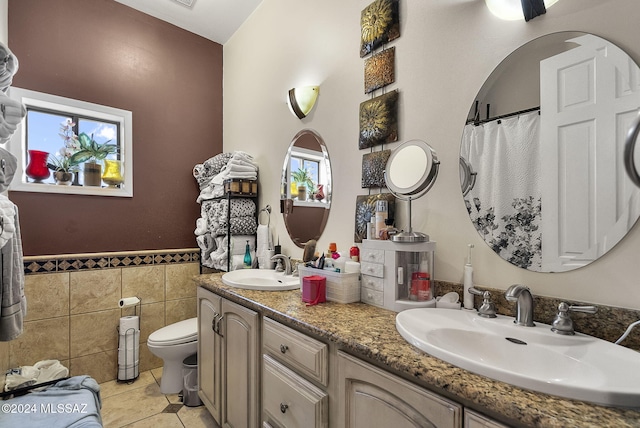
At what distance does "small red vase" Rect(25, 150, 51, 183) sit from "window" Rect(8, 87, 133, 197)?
27 millimetres

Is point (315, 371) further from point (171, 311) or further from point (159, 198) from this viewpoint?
point (159, 198)

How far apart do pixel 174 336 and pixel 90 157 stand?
158cm

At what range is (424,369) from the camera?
703 mm

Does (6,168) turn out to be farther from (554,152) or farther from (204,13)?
(204,13)

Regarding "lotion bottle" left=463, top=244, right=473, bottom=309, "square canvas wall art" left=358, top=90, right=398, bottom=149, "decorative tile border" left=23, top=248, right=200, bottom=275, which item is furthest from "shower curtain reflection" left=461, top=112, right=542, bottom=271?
"decorative tile border" left=23, top=248, right=200, bottom=275

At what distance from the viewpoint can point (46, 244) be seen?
221cm

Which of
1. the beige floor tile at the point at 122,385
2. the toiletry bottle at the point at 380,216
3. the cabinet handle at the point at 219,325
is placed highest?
the toiletry bottle at the point at 380,216

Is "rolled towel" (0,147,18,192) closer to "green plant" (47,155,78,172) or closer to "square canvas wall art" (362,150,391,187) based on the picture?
"square canvas wall art" (362,150,391,187)

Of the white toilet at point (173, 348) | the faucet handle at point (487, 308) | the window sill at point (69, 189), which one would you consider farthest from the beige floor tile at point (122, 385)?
the faucet handle at point (487, 308)

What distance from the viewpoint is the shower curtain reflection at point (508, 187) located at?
1.03 m

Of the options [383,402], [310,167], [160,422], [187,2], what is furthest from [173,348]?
[187,2]

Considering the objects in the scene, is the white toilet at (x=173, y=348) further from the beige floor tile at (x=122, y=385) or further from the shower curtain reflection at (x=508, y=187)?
the shower curtain reflection at (x=508, y=187)

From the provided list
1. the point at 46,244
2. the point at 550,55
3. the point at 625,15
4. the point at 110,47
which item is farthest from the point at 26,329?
the point at 625,15

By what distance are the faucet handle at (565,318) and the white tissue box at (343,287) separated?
2.28 ft
